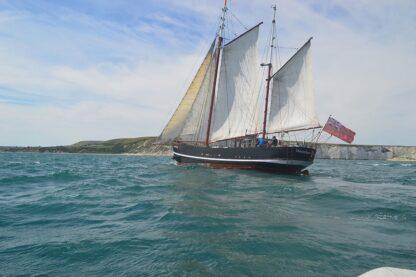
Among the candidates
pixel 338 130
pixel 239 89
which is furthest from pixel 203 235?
pixel 239 89

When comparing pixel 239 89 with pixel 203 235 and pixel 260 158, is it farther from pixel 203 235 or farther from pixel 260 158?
pixel 203 235

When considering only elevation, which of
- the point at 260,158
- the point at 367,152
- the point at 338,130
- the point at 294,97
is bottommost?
the point at 260,158

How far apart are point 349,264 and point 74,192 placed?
693 inches

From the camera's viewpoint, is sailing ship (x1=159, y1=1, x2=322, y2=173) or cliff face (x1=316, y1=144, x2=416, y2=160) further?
cliff face (x1=316, y1=144, x2=416, y2=160)

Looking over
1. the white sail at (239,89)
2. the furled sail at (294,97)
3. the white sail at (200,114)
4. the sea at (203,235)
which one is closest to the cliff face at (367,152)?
the white sail at (239,89)

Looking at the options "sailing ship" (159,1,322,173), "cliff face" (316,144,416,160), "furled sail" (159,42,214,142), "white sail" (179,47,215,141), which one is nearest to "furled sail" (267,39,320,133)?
"sailing ship" (159,1,322,173)

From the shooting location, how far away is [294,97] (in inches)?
1670

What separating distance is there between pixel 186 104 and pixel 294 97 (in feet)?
47.0

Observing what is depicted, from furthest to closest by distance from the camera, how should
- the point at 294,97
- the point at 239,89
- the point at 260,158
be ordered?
1. the point at 239,89
2. the point at 294,97
3. the point at 260,158

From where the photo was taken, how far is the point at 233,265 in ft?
27.5

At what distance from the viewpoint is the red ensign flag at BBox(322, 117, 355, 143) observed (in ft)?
120

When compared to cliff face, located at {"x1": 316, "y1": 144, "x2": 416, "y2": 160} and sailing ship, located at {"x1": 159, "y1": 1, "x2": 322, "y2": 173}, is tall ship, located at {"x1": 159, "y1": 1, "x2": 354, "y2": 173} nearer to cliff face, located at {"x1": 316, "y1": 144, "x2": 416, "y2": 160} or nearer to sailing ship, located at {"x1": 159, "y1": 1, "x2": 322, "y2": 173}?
sailing ship, located at {"x1": 159, "y1": 1, "x2": 322, "y2": 173}

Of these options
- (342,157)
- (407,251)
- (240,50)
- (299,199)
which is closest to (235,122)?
(240,50)

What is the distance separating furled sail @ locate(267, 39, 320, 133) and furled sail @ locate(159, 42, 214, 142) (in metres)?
9.46
